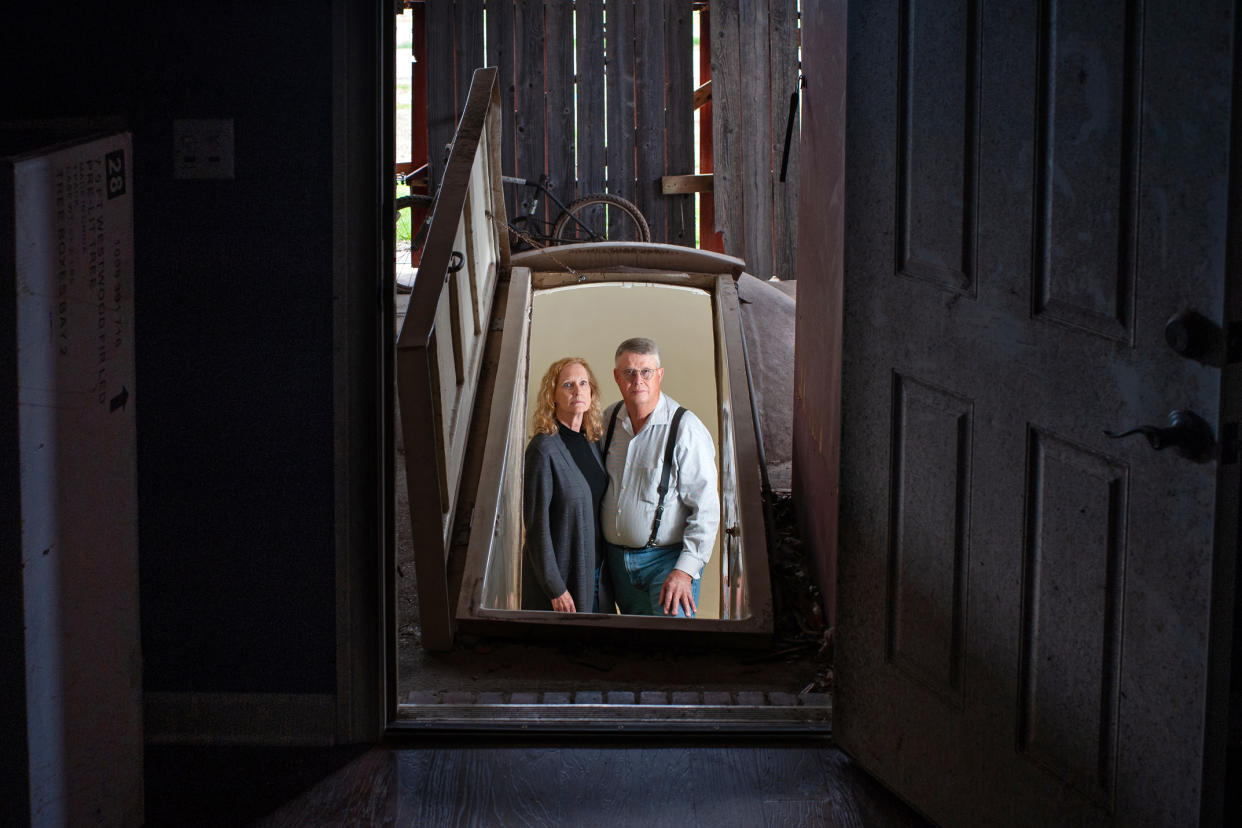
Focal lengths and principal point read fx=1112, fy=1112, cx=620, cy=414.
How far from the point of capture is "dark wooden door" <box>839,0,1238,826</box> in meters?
1.97

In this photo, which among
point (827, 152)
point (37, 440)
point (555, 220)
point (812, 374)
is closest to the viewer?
point (37, 440)

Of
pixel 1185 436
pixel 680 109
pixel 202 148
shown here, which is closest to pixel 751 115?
pixel 680 109

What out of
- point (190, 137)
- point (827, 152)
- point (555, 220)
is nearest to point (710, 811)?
point (190, 137)

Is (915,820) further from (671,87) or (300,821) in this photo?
(671,87)

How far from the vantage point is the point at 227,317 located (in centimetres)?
287

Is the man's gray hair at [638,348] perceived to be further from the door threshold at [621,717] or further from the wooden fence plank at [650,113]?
the door threshold at [621,717]

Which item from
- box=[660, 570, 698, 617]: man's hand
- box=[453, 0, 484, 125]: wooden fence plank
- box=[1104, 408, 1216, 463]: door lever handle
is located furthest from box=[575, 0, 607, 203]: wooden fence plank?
box=[1104, 408, 1216, 463]: door lever handle

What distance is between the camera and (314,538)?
2932 mm

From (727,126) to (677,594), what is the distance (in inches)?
174

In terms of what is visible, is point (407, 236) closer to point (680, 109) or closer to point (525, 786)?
point (680, 109)

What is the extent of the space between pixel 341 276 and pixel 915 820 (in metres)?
1.96

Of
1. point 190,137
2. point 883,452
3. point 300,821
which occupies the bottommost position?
point 300,821

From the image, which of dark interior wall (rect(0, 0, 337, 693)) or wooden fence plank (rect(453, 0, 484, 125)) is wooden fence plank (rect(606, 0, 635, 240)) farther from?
dark interior wall (rect(0, 0, 337, 693))

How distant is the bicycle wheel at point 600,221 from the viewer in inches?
342
